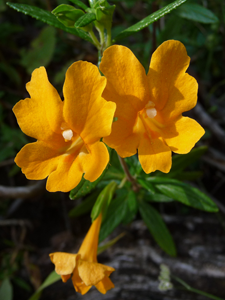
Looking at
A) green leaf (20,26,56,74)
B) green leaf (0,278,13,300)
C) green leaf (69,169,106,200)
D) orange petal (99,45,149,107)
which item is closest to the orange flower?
green leaf (69,169,106,200)

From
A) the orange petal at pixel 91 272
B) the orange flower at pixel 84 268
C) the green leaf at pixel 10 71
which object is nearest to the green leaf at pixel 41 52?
the green leaf at pixel 10 71

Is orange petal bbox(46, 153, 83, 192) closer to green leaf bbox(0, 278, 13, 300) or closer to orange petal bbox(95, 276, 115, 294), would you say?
orange petal bbox(95, 276, 115, 294)

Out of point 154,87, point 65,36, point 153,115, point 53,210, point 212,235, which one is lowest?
point 53,210

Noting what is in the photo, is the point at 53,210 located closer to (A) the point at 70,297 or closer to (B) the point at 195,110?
(A) the point at 70,297

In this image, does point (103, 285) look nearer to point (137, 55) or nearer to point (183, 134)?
point (183, 134)

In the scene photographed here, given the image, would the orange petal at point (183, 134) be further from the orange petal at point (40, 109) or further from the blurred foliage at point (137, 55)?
the blurred foliage at point (137, 55)

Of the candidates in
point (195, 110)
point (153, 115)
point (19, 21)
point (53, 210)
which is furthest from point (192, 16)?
point (19, 21)
